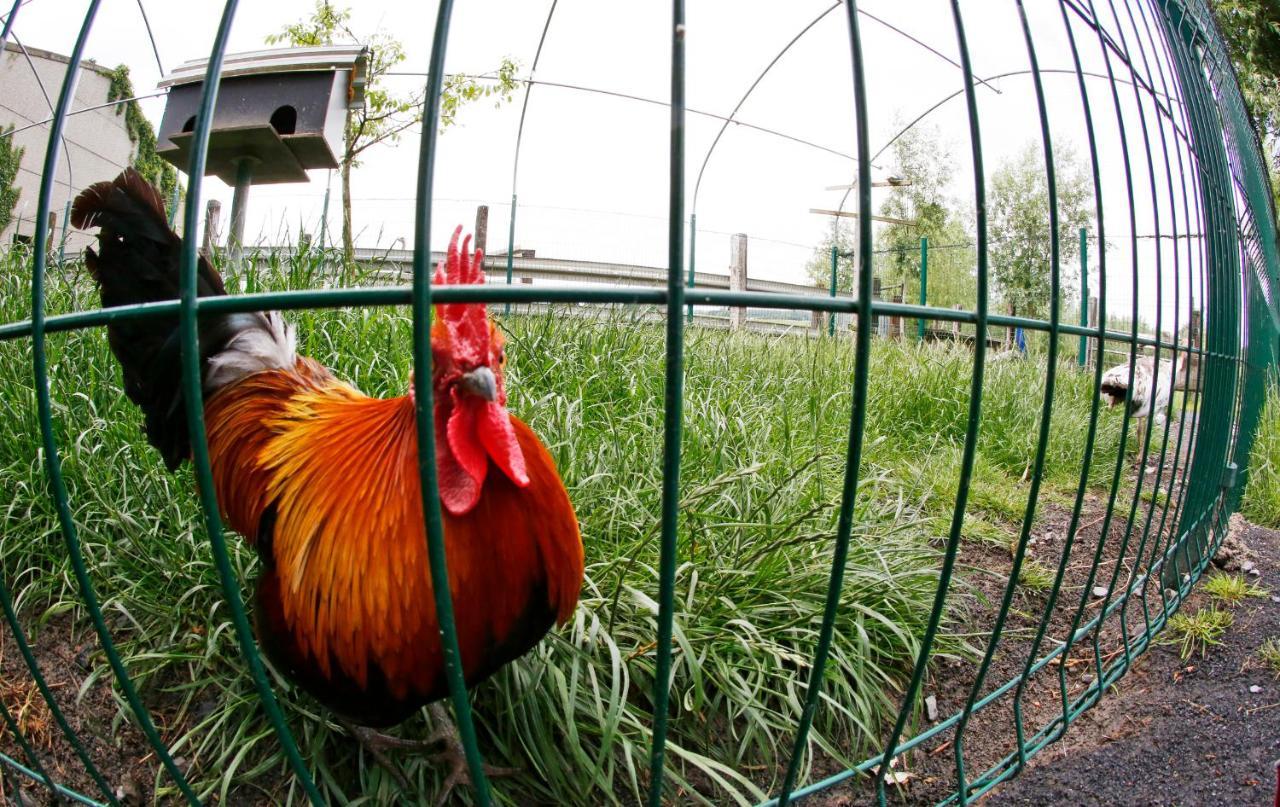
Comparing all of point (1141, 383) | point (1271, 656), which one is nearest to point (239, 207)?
point (1271, 656)

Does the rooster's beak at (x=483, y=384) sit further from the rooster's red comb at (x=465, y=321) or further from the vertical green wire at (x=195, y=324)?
the vertical green wire at (x=195, y=324)

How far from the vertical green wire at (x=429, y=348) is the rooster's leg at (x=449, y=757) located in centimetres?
96

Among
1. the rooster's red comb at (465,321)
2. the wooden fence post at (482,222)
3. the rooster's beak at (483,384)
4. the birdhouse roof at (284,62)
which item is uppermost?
the wooden fence post at (482,222)

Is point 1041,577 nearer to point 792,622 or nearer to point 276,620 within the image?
point 792,622

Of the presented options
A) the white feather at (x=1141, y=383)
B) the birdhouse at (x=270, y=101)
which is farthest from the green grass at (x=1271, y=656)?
the birdhouse at (x=270, y=101)

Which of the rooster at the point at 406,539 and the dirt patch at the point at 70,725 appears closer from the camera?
the rooster at the point at 406,539

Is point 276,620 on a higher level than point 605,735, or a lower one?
higher

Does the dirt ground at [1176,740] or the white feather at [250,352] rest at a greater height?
the white feather at [250,352]

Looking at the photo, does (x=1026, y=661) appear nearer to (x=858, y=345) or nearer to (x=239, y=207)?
(x=858, y=345)

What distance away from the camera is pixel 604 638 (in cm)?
178

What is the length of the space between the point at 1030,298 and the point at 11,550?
20.1 meters

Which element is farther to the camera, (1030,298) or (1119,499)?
(1030,298)

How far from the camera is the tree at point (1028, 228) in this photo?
17.5m

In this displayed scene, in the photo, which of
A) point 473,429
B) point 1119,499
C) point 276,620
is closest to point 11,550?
point 276,620
